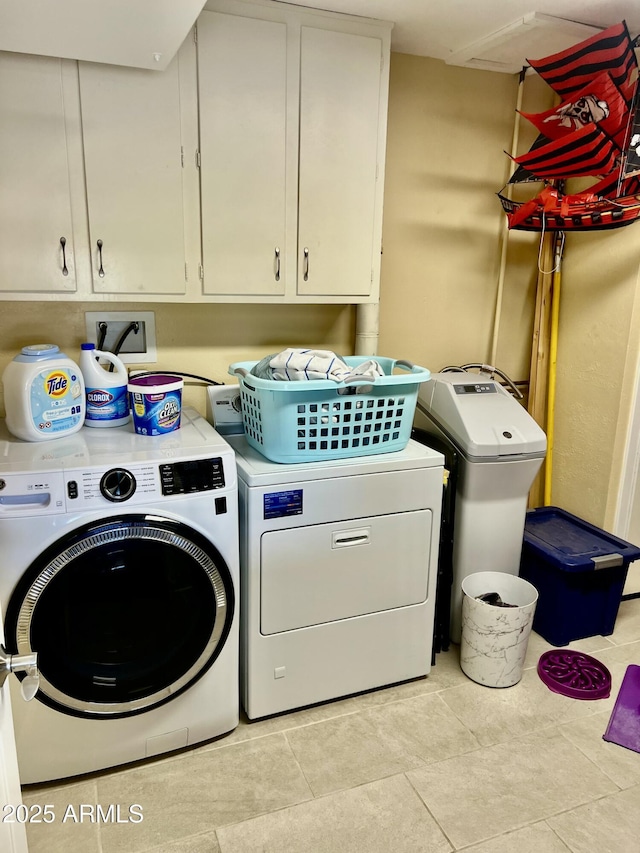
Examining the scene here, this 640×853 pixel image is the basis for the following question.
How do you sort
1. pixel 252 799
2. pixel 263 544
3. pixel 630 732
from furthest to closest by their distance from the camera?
pixel 630 732 → pixel 263 544 → pixel 252 799

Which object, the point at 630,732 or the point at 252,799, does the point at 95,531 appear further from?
the point at 630,732

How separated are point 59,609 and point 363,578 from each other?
961 millimetres

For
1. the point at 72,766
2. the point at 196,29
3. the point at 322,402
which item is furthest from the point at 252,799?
the point at 196,29

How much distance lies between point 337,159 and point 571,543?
1.83m

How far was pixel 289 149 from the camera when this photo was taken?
2.18m

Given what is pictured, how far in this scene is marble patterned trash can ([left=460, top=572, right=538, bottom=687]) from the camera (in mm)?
2172

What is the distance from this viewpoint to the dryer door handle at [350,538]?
2.01 meters

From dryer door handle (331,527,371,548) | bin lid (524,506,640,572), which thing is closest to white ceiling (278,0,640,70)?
dryer door handle (331,527,371,548)

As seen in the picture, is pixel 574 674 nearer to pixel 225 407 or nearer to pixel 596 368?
pixel 596 368

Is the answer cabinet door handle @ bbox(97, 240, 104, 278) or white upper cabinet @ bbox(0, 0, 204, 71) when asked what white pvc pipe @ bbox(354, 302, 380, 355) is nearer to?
cabinet door handle @ bbox(97, 240, 104, 278)

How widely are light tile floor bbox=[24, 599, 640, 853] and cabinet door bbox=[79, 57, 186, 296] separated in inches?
61.9

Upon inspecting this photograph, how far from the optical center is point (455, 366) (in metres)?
2.97

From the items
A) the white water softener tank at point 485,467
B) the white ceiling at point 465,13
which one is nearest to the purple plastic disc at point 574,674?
the white water softener tank at point 485,467

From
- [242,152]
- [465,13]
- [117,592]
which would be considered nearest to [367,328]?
[242,152]
